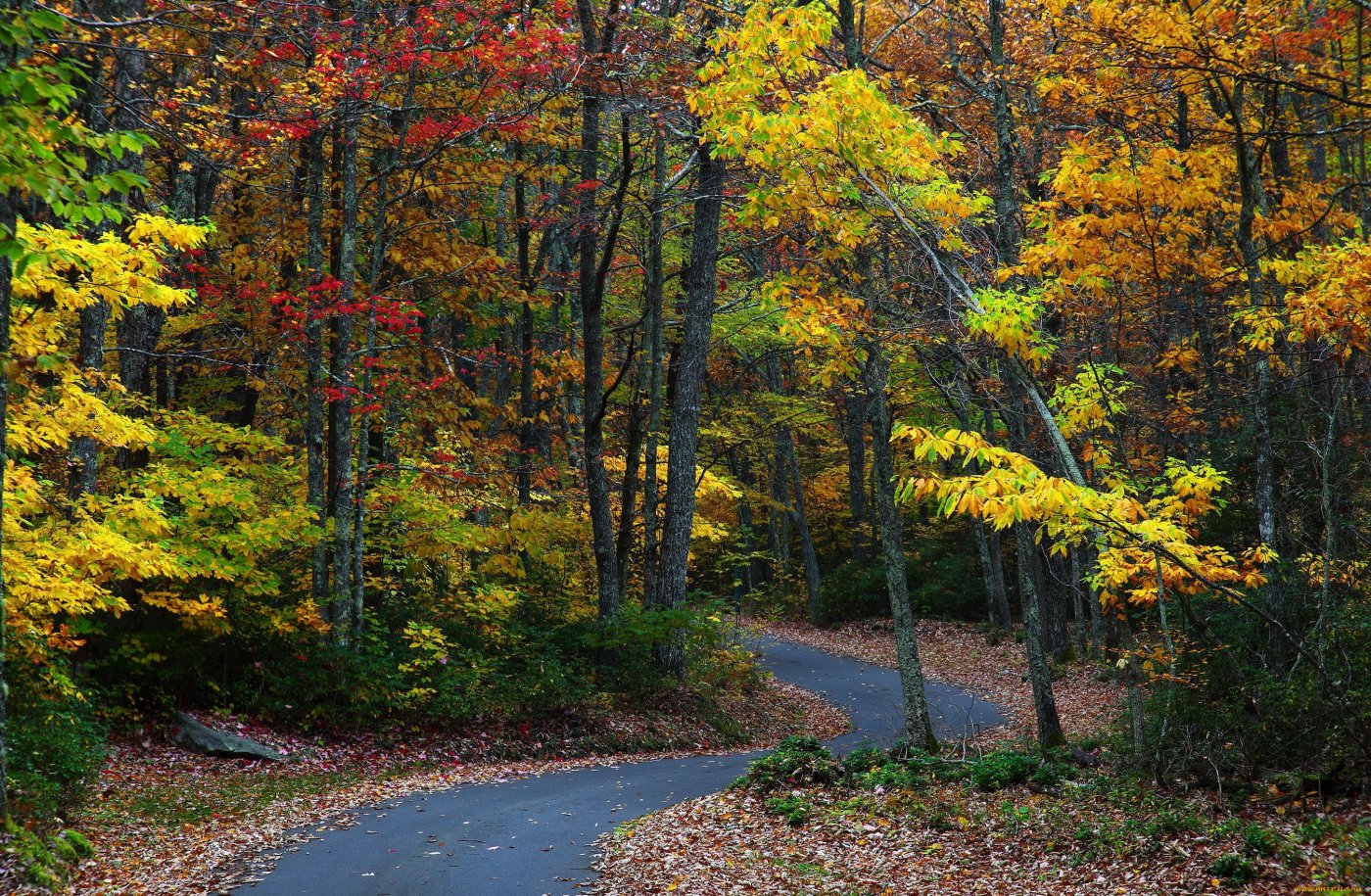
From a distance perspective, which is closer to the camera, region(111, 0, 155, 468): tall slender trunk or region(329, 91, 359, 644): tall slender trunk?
region(111, 0, 155, 468): tall slender trunk

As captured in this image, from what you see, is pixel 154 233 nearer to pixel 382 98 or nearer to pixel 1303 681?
pixel 382 98

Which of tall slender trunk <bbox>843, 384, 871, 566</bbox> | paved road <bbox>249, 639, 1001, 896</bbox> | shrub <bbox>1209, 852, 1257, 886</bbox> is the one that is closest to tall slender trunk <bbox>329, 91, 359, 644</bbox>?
paved road <bbox>249, 639, 1001, 896</bbox>

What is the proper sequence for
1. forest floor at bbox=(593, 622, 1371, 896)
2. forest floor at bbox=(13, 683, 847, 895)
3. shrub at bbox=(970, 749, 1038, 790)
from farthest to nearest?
shrub at bbox=(970, 749, 1038, 790) → forest floor at bbox=(13, 683, 847, 895) → forest floor at bbox=(593, 622, 1371, 896)

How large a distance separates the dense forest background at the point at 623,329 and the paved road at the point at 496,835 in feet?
7.64

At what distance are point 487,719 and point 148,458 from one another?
608 cm

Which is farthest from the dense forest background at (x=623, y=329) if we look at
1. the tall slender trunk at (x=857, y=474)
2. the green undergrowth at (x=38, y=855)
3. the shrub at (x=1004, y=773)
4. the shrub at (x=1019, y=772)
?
the tall slender trunk at (x=857, y=474)

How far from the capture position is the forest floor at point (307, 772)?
7.99 m

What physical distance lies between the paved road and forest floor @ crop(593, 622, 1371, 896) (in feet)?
1.71

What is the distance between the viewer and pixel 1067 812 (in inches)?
325

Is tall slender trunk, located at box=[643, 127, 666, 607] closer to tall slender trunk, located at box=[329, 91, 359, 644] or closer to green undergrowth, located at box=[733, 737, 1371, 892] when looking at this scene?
tall slender trunk, located at box=[329, 91, 359, 644]

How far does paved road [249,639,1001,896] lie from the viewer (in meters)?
7.57

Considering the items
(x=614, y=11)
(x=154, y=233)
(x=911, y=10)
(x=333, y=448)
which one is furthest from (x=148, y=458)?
(x=911, y=10)

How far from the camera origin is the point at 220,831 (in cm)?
899

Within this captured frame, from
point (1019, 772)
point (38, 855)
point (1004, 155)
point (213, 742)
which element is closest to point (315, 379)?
point (213, 742)
